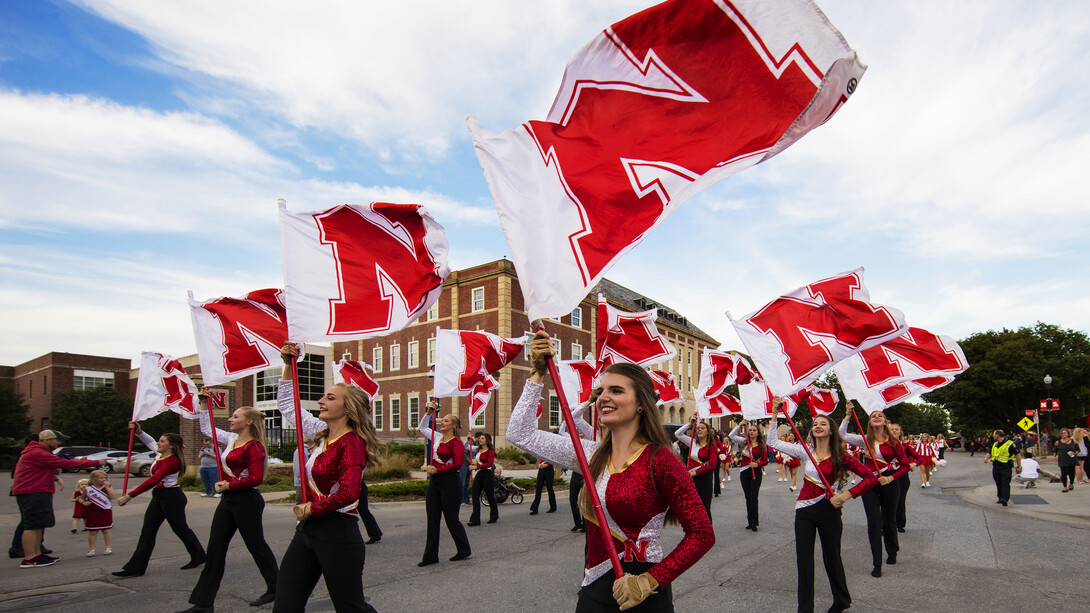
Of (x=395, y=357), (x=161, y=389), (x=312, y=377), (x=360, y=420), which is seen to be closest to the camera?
(x=360, y=420)

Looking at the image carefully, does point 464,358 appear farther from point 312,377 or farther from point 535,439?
point 312,377

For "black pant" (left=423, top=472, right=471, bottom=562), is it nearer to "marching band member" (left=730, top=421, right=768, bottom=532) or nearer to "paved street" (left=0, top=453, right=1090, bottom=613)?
"paved street" (left=0, top=453, right=1090, bottom=613)

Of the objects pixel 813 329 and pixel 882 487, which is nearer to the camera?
pixel 813 329

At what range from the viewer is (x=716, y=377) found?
1235cm

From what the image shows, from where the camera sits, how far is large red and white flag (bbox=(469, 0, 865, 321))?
11.3 feet

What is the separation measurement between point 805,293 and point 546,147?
15.7 ft

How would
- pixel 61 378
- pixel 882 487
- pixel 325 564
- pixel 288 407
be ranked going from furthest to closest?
pixel 61 378 → pixel 882 487 → pixel 288 407 → pixel 325 564

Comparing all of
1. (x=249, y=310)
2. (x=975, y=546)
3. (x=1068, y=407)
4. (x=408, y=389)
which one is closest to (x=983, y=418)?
(x=1068, y=407)

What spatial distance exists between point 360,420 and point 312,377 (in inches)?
1684

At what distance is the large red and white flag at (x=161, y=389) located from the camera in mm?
9836

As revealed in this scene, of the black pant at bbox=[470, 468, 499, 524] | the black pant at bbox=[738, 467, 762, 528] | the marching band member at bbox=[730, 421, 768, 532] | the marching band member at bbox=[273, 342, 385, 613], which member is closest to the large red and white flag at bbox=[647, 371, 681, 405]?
the marching band member at bbox=[730, 421, 768, 532]

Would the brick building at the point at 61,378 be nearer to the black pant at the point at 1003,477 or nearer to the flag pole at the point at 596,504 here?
the black pant at the point at 1003,477

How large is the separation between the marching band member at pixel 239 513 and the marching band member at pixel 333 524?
1.99m

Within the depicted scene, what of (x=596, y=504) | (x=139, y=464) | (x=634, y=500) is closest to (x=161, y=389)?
(x=596, y=504)
